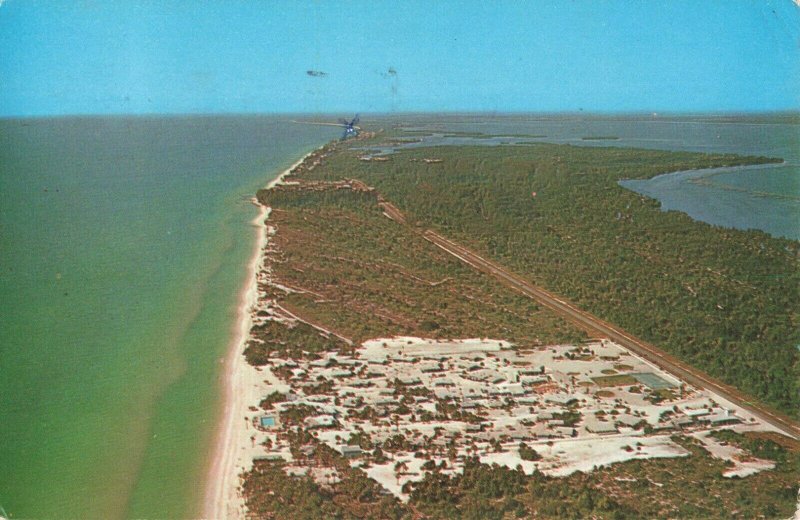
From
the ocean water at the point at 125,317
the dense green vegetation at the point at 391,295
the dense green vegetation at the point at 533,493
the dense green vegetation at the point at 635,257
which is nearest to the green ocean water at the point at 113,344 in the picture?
the ocean water at the point at 125,317

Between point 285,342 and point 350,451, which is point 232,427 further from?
point 285,342

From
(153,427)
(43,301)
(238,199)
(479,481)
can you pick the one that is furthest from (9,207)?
(479,481)

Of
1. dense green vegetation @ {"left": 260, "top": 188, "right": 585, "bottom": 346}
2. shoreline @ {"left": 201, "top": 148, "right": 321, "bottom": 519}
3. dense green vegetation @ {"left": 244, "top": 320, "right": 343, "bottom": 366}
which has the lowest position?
shoreline @ {"left": 201, "top": 148, "right": 321, "bottom": 519}

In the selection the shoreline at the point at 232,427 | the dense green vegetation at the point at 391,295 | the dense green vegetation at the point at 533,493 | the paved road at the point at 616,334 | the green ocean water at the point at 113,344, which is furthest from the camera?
the dense green vegetation at the point at 391,295

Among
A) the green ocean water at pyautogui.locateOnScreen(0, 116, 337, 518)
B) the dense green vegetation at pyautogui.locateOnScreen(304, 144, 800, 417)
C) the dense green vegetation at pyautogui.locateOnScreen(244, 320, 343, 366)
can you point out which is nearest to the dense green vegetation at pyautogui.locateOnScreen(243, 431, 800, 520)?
the green ocean water at pyautogui.locateOnScreen(0, 116, 337, 518)

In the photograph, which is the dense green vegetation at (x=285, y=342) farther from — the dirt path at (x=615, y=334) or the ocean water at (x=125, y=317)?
the dirt path at (x=615, y=334)

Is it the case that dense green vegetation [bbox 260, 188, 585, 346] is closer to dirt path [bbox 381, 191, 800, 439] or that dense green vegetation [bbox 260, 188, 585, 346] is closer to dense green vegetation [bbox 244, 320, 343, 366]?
dense green vegetation [bbox 244, 320, 343, 366]
